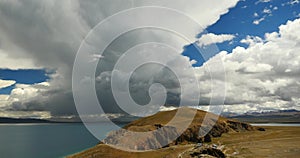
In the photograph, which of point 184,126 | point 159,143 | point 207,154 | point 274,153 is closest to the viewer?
point 207,154

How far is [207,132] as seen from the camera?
198 m

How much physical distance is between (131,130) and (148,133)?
1125cm

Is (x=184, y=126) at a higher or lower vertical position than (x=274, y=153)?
higher

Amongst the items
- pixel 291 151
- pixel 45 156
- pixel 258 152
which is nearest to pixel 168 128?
pixel 258 152

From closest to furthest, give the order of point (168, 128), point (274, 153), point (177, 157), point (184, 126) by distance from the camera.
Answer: point (177, 157) → point (274, 153) → point (168, 128) → point (184, 126)

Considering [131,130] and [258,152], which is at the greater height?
[131,130]

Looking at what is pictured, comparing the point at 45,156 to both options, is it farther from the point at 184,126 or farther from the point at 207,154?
the point at 207,154

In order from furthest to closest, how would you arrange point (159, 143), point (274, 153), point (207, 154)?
1. point (159, 143)
2. point (274, 153)
3. point (207, 154)

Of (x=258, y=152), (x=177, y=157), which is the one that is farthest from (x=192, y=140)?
(x=177, y=157)

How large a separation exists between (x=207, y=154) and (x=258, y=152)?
37.5m

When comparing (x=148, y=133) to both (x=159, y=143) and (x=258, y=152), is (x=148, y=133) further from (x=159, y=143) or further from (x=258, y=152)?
(x=258, y=152)

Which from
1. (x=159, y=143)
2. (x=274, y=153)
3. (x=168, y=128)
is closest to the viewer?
(x=274, y=153)

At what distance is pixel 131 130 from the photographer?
16162cm

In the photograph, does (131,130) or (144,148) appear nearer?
(144,148)
